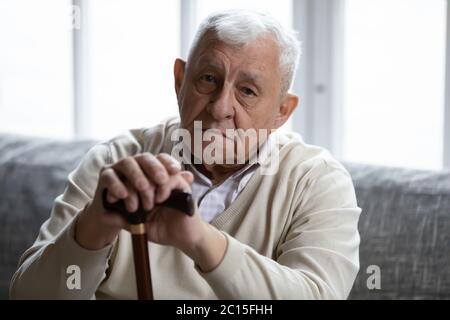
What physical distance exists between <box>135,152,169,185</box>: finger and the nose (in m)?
0.36

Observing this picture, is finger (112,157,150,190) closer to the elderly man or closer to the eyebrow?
the elderly man

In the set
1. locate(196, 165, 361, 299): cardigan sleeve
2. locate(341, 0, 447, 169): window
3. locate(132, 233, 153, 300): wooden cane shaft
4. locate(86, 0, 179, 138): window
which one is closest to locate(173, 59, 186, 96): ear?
locate(196, 165, 361, 299): cardigan sleeve

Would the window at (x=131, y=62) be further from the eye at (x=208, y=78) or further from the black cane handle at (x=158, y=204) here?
the black cane handle at (x=158, y=204)

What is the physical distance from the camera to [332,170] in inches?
58.5

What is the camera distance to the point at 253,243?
144 centimetres

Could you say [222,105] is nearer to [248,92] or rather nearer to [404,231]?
[248,92]

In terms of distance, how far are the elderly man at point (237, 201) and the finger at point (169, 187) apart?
5.6 inches

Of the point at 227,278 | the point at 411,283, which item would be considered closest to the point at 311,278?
the point at 227,278

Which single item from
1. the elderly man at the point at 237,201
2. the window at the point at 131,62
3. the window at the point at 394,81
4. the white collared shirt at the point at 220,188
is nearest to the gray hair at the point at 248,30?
the elderly man at the point at 237,201

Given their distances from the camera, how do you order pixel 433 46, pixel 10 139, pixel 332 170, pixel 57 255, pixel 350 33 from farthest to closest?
pixel 350 33 < pixel 433 46 < pixel 10 139 < pixel 332 170 < pixel 57 255

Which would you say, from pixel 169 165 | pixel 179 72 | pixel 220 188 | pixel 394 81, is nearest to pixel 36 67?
pixel 394 81

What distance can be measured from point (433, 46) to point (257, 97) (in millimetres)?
1160
